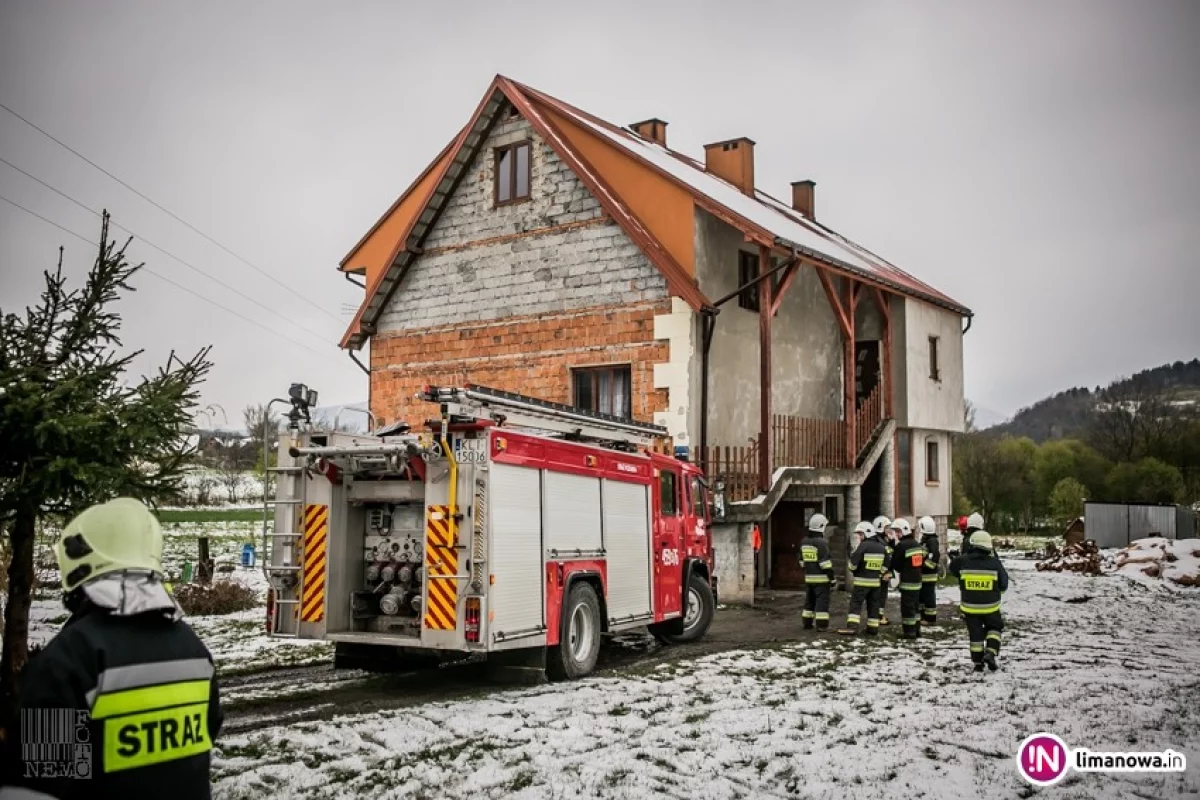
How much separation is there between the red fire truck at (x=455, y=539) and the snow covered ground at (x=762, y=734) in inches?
27.5

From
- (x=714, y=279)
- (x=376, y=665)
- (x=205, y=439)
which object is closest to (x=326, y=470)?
(x=205, y=439)

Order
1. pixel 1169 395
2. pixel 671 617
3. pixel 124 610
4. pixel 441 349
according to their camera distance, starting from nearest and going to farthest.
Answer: pixel 124 610
pixel 671 617
pixel 441 349
pixel 1169 395

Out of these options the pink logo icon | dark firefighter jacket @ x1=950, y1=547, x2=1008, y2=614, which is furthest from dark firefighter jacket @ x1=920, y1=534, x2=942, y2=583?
the pink logo icon

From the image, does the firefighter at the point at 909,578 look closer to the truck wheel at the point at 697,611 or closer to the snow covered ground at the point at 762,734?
the snow covered ground at the point at 762,734

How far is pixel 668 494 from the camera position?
12.8m

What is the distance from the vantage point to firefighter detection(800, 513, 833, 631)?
13977mm

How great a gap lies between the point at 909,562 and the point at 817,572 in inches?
48.5

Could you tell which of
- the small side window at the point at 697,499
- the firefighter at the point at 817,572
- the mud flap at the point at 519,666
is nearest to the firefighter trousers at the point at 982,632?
the firefighter at the point at 817,572

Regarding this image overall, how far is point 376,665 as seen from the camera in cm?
1012

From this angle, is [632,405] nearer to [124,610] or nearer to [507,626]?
[507,626]

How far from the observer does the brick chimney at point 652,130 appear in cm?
2530

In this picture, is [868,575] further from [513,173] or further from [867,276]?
[513,173]

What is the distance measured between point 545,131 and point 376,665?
1182 cm

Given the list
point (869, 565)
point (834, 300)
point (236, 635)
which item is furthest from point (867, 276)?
point (236, 635)
